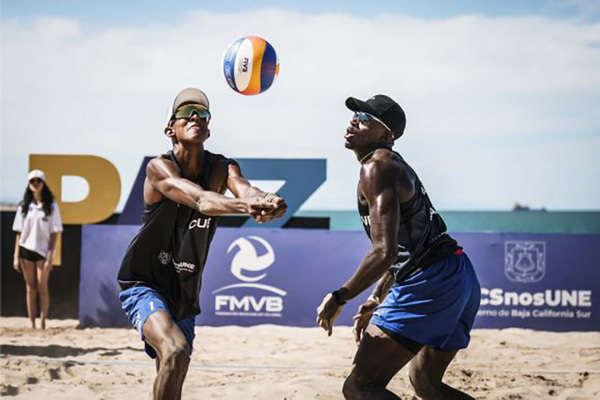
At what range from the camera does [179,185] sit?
4.07 meters

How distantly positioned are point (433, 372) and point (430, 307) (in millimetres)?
409

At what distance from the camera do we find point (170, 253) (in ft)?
14.2

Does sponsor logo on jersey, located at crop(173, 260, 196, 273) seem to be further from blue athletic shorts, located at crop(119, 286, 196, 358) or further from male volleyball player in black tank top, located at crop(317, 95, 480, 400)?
male volleyball player in black tank top, located at crop(317, 95, 480, 400)

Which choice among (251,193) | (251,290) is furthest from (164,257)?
(251,290)

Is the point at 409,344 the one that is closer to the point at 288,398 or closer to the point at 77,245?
the point at 288,398

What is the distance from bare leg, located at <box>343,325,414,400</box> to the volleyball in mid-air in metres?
2.56

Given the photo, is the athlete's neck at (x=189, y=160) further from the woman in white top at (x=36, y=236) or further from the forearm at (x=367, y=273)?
the woman in white top at (x=36, y=236)

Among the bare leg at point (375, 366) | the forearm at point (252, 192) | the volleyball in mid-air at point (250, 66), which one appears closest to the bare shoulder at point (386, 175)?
the forearm at point (252, 192)

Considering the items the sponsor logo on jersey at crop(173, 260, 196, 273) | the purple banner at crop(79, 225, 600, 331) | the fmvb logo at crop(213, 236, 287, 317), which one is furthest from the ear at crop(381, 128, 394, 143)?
the fmvb logo at crop(213, 236, 287, 317)

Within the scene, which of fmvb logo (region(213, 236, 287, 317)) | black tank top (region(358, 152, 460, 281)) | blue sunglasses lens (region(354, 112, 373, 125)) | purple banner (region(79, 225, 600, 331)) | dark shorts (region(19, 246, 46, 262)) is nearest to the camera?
black tank top (region(358, 152, 460, 281))

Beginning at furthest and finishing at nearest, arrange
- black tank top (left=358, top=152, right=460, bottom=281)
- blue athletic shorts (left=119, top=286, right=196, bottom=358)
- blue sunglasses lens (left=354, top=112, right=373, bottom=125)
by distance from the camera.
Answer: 1. blue sunglasses lens (left=354, top=112, right=373, bottom=125)
2. blue athletic shorts (left=119, top=286, right=196, bottom=358)
3. black tank top (left=358, top=152, right=460, bottom=281)

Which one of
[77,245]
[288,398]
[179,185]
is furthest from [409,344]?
[77,245]

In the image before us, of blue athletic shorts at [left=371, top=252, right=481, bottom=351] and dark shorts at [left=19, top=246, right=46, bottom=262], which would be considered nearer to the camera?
blue athletic shorts at [left=371, top=252, right=481, bottom=351]

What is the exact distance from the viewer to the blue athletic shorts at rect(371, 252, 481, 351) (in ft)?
12.5
